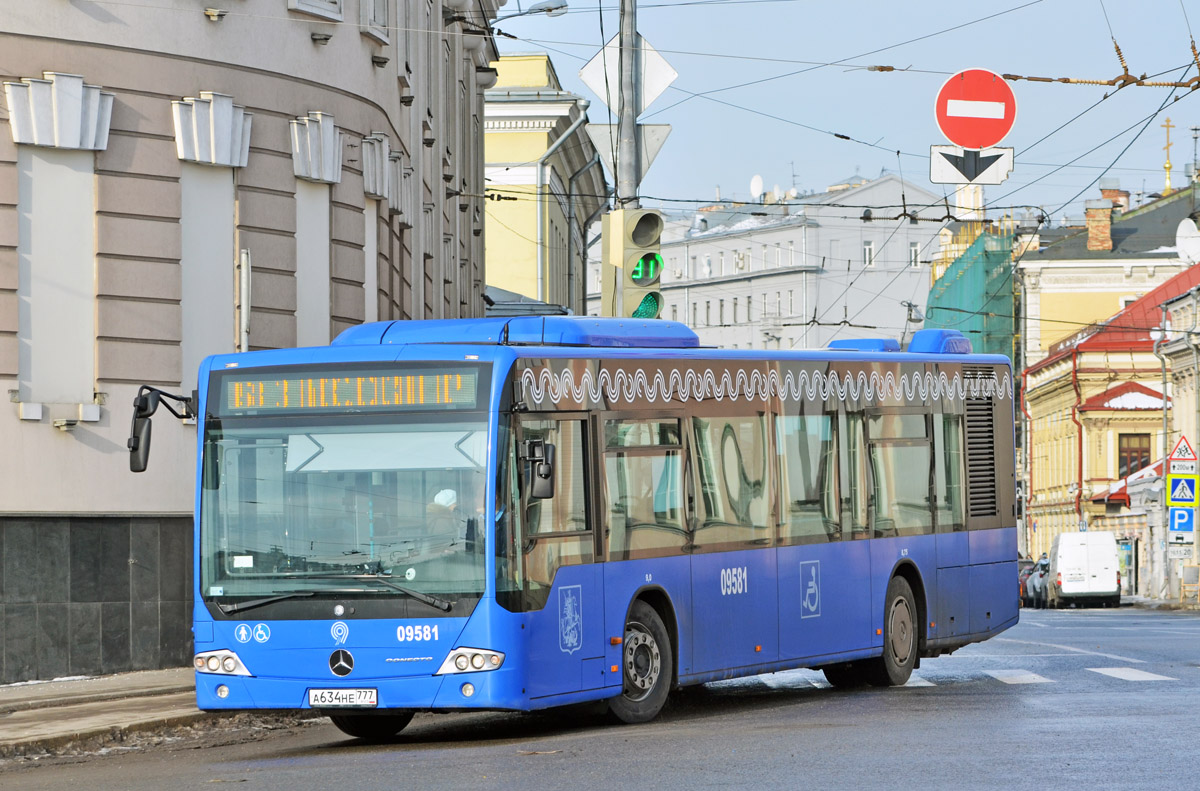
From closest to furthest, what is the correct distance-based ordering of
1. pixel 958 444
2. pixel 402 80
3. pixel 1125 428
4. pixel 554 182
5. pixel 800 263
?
pixel 958 444, pixel 402 80, pixel 554 182, pixel 1125 428, pixel 800 263

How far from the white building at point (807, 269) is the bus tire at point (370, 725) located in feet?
343

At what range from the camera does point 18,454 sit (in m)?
18.7

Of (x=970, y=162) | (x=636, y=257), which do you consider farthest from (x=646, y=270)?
(x=970, y=162)

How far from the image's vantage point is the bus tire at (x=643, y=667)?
14125mm

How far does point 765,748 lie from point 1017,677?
23.1 ft

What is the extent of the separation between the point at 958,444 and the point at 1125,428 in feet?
210

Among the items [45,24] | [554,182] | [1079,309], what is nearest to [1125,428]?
[1079,309]

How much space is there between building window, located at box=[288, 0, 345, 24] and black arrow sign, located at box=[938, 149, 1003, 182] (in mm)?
6922

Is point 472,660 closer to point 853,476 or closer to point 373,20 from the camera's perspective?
point 853,476

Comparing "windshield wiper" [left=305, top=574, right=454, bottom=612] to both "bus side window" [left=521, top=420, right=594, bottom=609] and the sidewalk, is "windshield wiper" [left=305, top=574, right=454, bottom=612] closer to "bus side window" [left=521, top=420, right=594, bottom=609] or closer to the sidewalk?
"bus side window" [left=521, top=420, right=594, bottom=609]

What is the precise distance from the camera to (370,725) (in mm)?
14359

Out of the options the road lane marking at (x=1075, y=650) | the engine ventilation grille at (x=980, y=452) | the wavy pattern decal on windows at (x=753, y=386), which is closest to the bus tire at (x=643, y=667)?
the wavy pattern decal on windows at (x=753, y=386)

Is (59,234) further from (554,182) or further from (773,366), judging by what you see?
(554,182)

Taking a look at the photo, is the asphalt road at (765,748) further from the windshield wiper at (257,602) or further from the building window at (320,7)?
the building window at (320,7)
